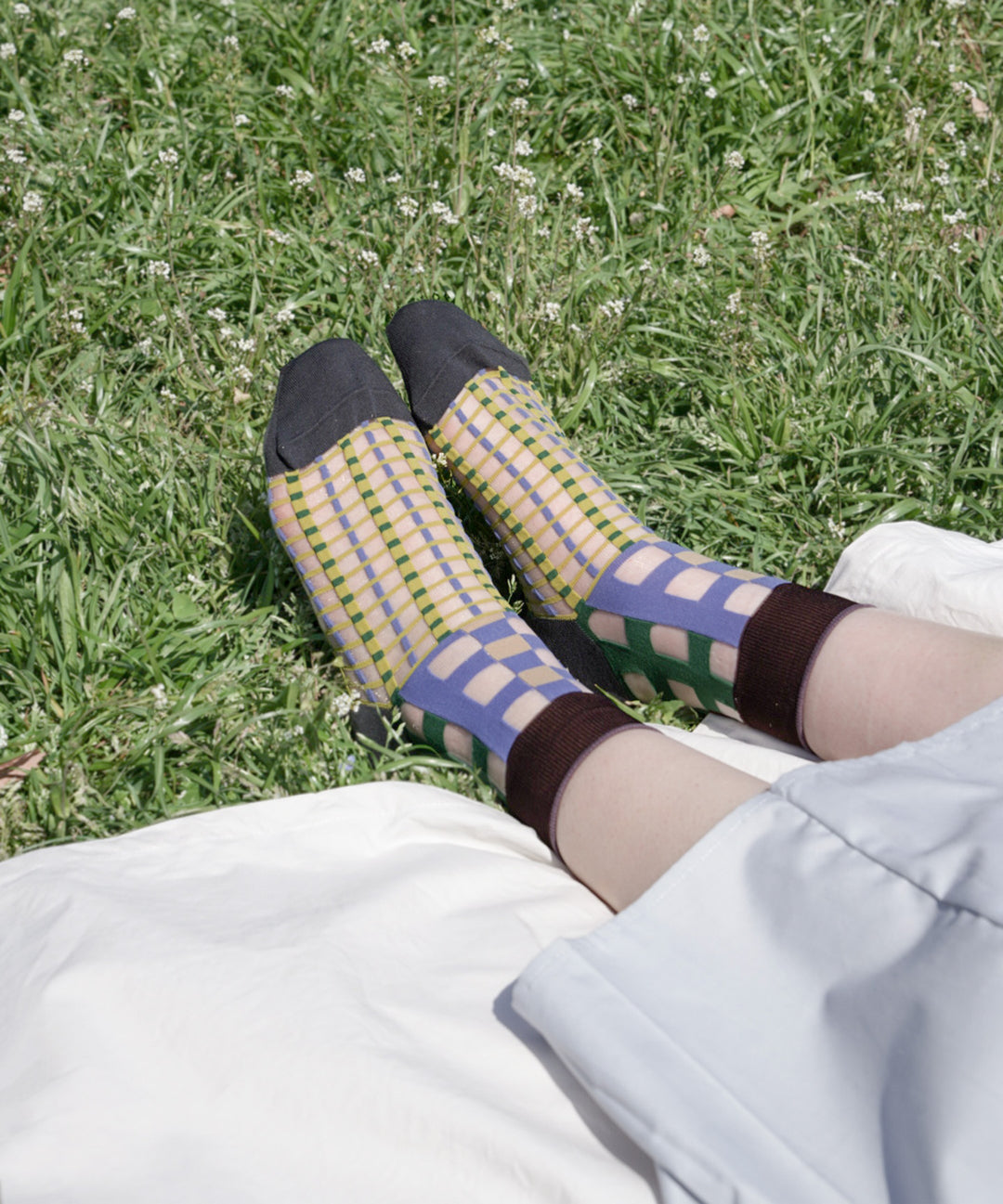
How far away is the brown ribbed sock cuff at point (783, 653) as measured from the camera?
1.36 m

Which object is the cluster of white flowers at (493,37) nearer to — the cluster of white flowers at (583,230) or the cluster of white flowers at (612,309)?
the cluster of white flowers at (583,230)

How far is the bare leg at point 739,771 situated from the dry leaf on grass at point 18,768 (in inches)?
30.4

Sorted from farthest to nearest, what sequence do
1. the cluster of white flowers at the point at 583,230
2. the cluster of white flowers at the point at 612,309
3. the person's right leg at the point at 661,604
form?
the cluster of white flowers at the point at 583,230 → the cluster of white flowers at the point at 612,309 → the person's right leg at the point at 661,604

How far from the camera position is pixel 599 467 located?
6.58ft

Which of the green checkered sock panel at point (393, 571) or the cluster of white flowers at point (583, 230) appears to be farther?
the cluster of white flowers at point (583, 230)

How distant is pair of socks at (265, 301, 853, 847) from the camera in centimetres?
139

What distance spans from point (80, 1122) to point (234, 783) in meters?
0.63

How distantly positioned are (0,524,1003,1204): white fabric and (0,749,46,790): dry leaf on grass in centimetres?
36

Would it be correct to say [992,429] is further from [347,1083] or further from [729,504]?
[347,1083]

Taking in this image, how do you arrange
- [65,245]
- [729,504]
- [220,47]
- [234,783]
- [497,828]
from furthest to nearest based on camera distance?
[220,47] → [65,245] → [729,504] → [234,783] → [497,828]

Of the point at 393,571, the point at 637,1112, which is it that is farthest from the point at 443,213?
the point at 637,1112

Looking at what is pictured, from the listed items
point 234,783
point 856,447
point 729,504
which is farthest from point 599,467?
point 234,783

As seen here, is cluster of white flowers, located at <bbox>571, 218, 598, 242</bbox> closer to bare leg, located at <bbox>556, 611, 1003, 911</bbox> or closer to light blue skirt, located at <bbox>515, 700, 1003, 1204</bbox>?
bare leg, located at <bbox>556, 611, 1003, 911</bbox>

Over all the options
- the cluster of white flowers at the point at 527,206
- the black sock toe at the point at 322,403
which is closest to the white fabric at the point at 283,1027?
the black sock toe at the point at 322,403
